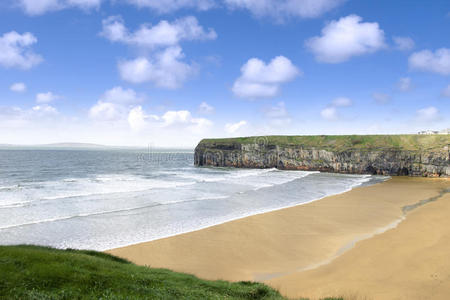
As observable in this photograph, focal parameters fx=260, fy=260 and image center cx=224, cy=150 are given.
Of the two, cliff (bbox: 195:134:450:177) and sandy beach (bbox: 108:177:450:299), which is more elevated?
cliff (bbox: 195:134:450:177)

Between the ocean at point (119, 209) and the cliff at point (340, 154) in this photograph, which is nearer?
the ocean at point (119, 209)

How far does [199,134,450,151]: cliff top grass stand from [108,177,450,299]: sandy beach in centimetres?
5001

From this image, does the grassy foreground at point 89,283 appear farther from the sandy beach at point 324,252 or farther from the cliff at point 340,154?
the cliff at point 340,154

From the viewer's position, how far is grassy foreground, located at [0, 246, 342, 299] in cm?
766

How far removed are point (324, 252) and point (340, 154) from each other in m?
64.0

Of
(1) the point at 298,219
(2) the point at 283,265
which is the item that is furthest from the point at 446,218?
(2) the point at 283,265

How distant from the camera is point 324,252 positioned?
1795 centimetres

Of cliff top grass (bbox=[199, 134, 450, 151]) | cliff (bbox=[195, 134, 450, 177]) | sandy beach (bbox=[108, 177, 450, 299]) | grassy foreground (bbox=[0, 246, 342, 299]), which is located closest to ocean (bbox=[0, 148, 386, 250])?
sandy beach (bbox=[108, 177, 450, 299])

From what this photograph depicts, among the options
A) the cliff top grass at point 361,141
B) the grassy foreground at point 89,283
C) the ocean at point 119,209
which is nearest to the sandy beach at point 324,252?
the ocean at point 119,209

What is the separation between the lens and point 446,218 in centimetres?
2495

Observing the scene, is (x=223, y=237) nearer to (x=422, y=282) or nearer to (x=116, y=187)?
(x=422, y=282)

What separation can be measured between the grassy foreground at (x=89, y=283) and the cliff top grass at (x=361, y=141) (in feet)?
245

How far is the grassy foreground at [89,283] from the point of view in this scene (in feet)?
25.1

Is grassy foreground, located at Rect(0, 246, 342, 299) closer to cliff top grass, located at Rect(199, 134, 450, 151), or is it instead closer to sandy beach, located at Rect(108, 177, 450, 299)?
sandy beach, located at Rect(108, 177, 450, 299)
